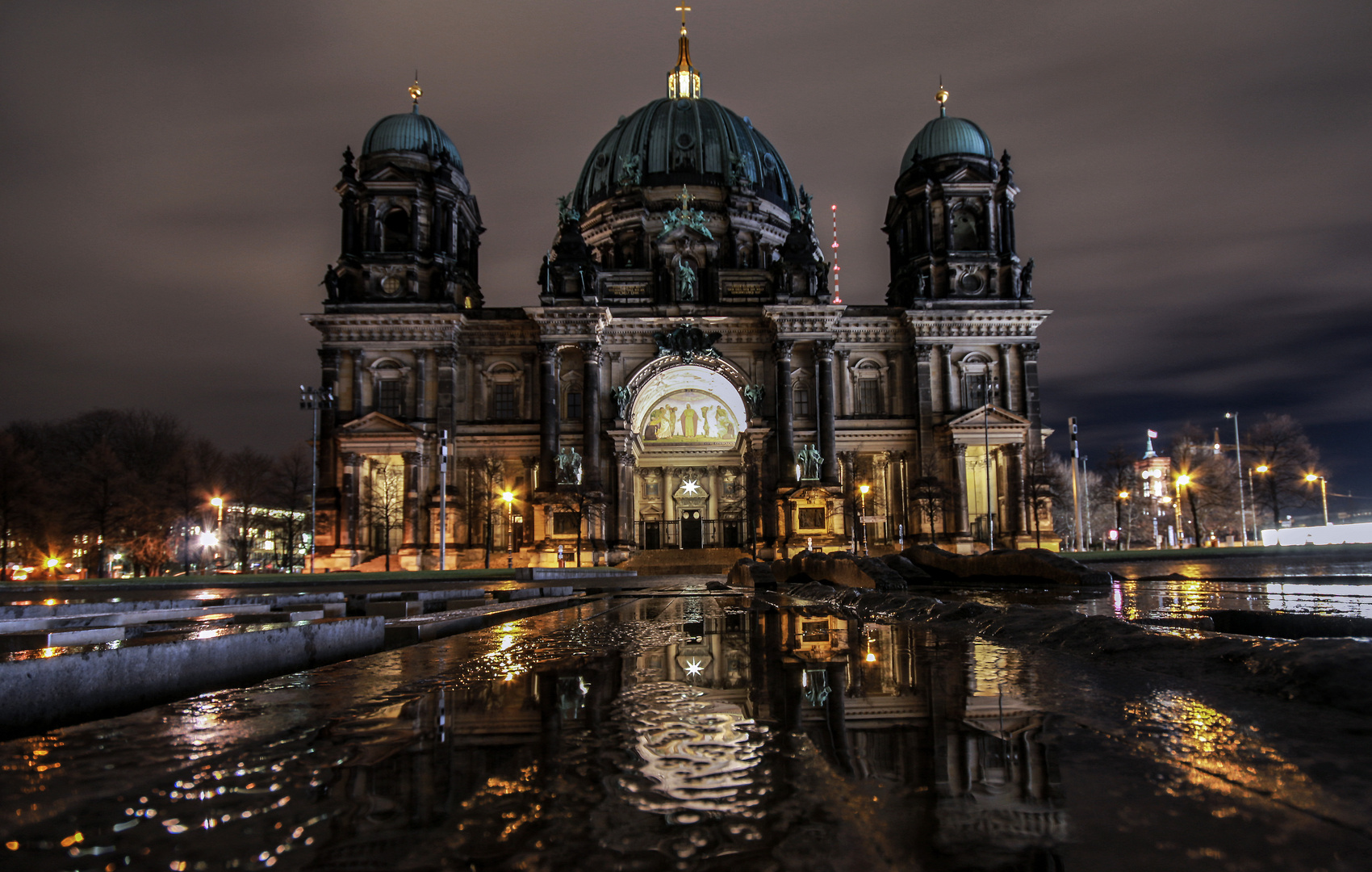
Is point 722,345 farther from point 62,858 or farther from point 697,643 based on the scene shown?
point 62,858

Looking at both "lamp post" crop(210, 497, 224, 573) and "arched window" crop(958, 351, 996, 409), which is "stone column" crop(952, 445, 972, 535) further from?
"lamp post" crop(210, 497, 224, 573)

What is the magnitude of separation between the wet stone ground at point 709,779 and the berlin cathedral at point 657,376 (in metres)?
40.3

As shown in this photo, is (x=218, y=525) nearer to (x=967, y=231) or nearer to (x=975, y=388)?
(x=975, y=388)

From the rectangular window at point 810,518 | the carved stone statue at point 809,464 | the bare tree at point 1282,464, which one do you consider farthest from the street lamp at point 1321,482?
the rectangular window at point 810,518

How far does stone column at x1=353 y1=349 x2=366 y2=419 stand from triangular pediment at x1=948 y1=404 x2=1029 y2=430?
106ft

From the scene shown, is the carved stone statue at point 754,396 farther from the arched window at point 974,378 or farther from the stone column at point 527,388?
the stone column at point 527,388

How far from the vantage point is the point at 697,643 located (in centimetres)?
539

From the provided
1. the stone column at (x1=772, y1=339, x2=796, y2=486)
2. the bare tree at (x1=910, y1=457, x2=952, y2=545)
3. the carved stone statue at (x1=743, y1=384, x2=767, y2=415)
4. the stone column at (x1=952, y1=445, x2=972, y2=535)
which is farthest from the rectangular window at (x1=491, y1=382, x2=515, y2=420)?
the stone column at (x1=952, y1=445, x2=972, y2=535)

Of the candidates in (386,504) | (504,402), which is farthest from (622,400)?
(386,504)

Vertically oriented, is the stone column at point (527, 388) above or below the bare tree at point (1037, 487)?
above

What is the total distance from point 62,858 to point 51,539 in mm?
60982

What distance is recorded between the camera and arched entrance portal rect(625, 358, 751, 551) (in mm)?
55188

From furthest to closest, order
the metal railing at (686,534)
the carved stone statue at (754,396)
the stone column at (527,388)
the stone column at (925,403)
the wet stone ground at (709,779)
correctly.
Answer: the metal railing at (686,534), the stone column at (527,388), the stone column at (925,403), the carved stone statue at (754,396), the wet stone ground at (709,779)

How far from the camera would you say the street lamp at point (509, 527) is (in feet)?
147
